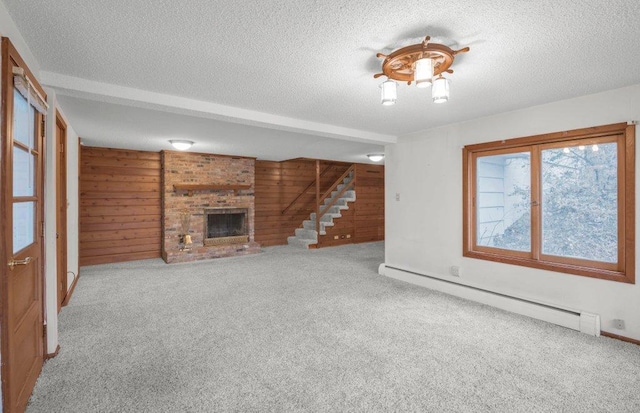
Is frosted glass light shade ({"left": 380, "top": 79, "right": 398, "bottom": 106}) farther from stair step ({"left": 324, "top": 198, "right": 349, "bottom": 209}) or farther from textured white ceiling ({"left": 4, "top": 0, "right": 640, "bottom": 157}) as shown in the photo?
stair step ({"left": 324, "top": 198, "right": 349, "bottom": 209})

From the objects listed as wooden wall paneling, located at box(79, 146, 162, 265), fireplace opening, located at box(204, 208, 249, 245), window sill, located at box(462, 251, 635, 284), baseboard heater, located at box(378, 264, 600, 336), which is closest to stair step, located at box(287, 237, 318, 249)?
fireplace opening, located at box(204, 208, 249, 245)

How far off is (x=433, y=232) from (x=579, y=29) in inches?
117

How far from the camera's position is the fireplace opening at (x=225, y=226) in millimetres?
6875

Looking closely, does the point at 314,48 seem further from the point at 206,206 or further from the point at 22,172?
the point at 206,206

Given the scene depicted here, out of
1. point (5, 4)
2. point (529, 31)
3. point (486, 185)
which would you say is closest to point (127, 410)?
point (5, 4)

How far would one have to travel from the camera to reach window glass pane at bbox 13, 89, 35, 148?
1.81 m

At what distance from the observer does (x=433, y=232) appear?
444 cm

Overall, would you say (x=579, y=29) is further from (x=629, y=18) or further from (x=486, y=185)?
(x=486, y=185)

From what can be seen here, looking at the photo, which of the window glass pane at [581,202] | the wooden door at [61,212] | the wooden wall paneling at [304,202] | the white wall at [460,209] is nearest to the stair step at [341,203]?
the wooden wall paneling at [304,202]

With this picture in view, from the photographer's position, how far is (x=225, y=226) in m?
7.18

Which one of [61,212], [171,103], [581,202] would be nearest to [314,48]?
[171,103]

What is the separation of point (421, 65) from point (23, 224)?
269cm

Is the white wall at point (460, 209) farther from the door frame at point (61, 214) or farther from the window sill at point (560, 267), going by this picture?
the door frame at point (61, 214)

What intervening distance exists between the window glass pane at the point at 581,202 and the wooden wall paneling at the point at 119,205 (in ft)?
22.0
